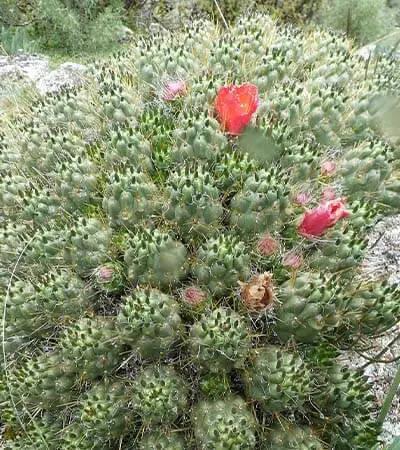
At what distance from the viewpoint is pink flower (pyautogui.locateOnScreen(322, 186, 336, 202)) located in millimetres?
2660

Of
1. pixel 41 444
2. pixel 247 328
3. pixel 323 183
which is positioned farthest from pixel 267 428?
pixel 323 183

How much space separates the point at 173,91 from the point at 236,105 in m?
0.60

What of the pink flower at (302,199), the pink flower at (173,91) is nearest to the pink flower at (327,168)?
the pink flower at (302,199)

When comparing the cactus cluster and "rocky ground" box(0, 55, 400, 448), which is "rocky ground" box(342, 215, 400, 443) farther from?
the cactus cluster

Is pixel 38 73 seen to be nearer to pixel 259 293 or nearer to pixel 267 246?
pixel 267 246

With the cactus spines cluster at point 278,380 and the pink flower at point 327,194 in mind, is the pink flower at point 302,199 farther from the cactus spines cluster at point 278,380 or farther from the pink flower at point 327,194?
the cactus spines cluster at point 278,380

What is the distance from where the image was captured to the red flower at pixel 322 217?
2.41 m

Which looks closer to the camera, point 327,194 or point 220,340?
point 220,340

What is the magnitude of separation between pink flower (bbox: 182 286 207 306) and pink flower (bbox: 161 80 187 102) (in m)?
1.28

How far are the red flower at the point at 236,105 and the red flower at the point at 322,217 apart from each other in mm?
609

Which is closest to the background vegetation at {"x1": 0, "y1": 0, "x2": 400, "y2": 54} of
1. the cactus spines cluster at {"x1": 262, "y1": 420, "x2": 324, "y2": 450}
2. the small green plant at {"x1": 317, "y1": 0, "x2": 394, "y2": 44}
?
the small green plant at {"x1": 317, "y1": 0, "x2": 394, "y2": 44}

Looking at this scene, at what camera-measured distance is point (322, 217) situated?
2.42m

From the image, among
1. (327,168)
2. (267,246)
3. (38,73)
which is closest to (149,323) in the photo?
(267,246)

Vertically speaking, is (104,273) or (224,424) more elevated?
(104,273)
